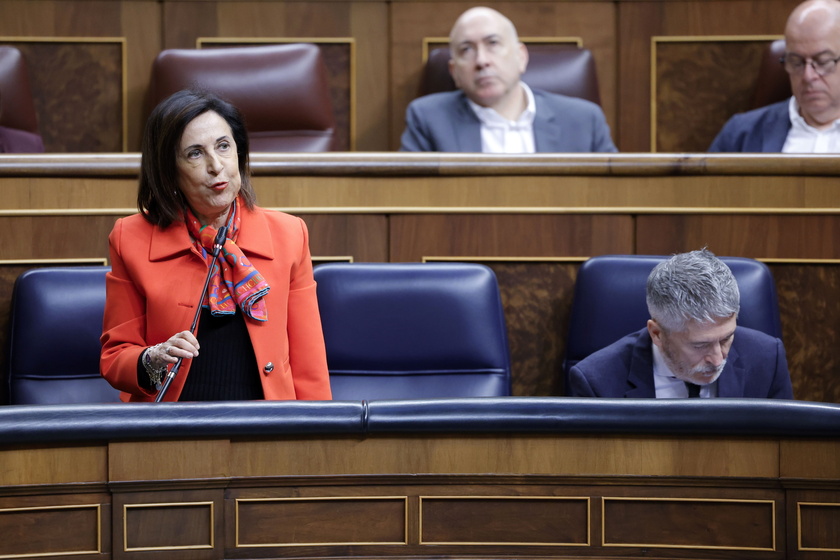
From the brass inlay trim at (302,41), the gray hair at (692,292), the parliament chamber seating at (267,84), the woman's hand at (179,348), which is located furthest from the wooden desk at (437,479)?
the brass inlay trim at (302,41)

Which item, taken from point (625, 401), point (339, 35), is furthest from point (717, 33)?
point (625, 401)

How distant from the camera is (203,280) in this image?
2.58 ft

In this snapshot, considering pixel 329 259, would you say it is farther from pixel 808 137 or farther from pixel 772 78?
pixel 772 78

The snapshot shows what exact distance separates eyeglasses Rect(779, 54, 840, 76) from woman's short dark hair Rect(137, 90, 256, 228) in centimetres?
79

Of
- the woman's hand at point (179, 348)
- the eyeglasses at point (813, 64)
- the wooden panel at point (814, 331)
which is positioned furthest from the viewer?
the eyeglasses at point (813, 64)

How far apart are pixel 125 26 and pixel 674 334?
1.08 metres

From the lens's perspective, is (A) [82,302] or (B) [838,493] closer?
(B) [838,493]

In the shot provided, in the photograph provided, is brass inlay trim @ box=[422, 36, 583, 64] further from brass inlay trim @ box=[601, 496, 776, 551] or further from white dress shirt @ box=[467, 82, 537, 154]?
brass inlay trim @ box=[601, 496, 776, 551]

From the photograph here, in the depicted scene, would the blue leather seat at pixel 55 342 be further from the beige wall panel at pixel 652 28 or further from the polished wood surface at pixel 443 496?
the beige wall panel at pixel 652 28

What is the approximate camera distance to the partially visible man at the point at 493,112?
4.32ft

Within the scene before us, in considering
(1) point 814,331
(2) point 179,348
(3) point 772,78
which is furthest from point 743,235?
(2) point 179,348

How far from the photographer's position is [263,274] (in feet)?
2.61

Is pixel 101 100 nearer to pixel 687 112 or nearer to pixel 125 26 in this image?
pixel 125 26

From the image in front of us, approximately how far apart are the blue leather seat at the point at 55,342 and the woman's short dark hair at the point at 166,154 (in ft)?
0.51
